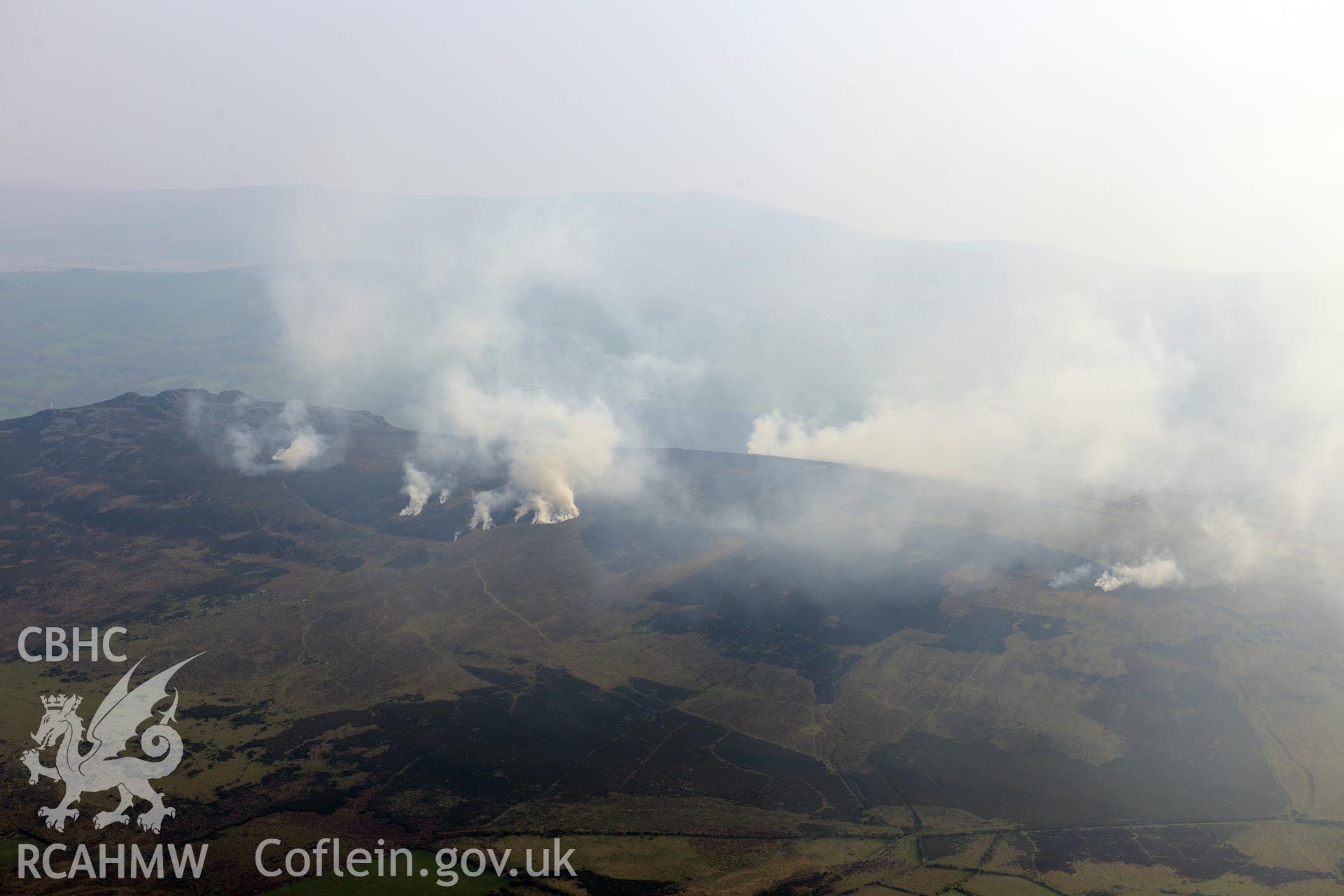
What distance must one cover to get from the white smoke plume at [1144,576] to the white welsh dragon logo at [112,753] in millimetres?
83004

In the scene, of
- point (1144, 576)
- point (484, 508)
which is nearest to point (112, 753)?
point (484, 508)

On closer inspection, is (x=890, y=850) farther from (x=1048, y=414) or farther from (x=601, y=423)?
(x=1048, y=414)

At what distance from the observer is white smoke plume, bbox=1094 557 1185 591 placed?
84625mm

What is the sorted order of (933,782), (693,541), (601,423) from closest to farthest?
(933,782) → (693,541) → (601,423)

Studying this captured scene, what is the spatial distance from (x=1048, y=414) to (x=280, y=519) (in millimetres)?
142140

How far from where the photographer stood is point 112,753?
56.2 meters

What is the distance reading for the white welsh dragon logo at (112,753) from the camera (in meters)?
50.2

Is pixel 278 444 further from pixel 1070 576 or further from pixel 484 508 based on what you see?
pixel 1070 576

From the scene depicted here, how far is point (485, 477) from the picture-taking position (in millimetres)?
112562

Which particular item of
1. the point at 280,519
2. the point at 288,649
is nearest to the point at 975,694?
the point at 288,649

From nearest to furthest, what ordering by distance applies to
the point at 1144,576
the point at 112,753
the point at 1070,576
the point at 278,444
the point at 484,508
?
the point at 112,753 → the point at 1144,576 → the point at 1070,576 → the point at 484,508 → the point at 278,444

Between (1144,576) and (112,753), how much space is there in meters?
92.1

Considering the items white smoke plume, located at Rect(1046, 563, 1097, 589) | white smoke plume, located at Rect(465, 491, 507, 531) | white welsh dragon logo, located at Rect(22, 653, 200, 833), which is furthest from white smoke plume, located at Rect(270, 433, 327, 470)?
white smoke plume, located at Rect(1046, 563, 1097, 589)

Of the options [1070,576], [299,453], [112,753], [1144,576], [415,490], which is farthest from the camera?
[299,453]
